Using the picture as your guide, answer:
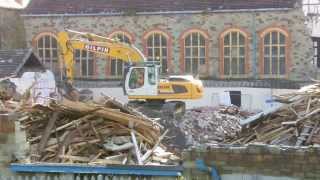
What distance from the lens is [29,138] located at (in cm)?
1080

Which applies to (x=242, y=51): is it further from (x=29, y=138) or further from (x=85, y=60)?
(x=29, y=138)

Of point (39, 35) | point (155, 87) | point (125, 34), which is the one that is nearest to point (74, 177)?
point (155, 87)

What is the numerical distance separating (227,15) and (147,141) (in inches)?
964

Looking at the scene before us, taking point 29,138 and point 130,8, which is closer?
point 29,138

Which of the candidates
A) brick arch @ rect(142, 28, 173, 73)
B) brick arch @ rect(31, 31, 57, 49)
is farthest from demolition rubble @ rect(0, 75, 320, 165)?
brick arch @ rect(31, 31, 57, 49)

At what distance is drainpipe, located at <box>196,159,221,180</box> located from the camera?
8.44m

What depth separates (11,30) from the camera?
39.2m

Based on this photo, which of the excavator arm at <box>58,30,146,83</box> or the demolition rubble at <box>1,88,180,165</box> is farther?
the excavator arm at <box>58,30,146,83</box>

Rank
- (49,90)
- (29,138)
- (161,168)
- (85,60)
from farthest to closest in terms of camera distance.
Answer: (85,60) → (49,90) → (29,138) → (161,168)

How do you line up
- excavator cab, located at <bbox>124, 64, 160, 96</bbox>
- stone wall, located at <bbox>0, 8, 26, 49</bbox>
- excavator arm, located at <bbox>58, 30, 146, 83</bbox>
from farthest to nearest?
stone wall, located at <bbox>0, 8, 26, 49</bbox> < excavator arm, located at <bbox>58, 30, 146, 83</bbox> < excavator cab, located at <bbox>124, 64, 160, 96</bbox>

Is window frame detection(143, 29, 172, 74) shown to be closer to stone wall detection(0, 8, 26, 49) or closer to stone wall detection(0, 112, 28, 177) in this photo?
stone wall detection(0, 8, 26, 49)

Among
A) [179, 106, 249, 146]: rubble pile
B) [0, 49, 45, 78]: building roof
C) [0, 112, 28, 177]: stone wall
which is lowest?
[179, 106, 249, 146]: rubble pile

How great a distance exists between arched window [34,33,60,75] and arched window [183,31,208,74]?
8378 mm

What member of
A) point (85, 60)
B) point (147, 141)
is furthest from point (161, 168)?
point (85, 60)
